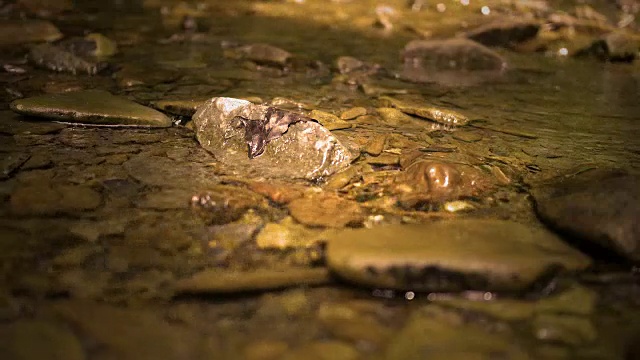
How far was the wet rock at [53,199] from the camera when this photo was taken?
2242 mm

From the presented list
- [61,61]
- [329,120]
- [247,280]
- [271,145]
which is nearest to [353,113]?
[329,120]

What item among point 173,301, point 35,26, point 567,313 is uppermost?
point 35,26

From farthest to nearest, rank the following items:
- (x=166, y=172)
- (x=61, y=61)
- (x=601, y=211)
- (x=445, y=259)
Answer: (x=61, y=61)
(x=166, y=172)
(x=601, y=211)
(x=445, y=259)

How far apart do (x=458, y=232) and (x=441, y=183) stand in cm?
59

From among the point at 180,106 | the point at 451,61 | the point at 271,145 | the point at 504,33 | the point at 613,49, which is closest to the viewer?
the point at 271,145

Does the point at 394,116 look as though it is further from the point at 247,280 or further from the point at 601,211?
the point at 247,280

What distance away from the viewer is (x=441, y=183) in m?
2.63

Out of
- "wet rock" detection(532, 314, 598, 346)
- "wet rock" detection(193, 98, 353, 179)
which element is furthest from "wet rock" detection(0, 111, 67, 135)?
"wet rock" detection(532, 314, 598, 346)

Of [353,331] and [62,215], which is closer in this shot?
[353,331]

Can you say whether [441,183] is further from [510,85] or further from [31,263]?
[510,85]

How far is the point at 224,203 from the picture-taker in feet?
7.91

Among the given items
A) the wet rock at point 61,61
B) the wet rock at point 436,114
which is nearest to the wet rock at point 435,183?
the wet rock at point 436,114

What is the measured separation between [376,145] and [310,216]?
1.10 m

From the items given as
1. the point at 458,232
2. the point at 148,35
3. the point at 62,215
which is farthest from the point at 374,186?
the point at 148,35
